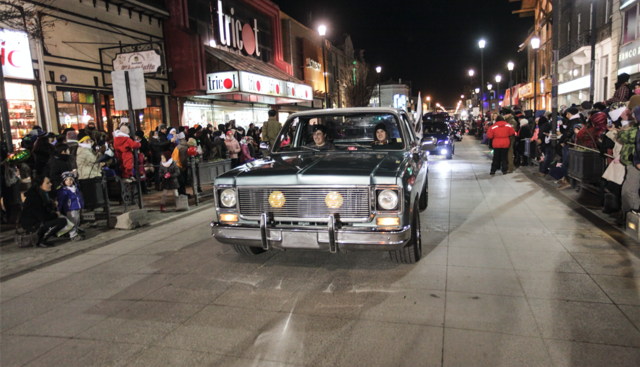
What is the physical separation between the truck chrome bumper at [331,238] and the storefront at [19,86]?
10001mm

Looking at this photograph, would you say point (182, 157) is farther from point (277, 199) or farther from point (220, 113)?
point (220, 113)

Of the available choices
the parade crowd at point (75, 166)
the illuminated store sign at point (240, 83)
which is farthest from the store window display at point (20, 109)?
the illuminated store sign at point (240, 83)

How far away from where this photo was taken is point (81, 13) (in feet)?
45.9

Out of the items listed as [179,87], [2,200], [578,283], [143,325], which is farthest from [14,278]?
[179,87]

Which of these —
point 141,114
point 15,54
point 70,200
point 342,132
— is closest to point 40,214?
point 70,200

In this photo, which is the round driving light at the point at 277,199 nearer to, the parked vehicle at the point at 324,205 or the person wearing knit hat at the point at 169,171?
the parked vehicle at the point at 324,205

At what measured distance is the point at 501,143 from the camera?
41.0ft

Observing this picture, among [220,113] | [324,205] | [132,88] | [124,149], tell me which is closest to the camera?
[324,205]

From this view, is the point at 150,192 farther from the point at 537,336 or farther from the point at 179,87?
the point at 537,336

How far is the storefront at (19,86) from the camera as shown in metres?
10.8

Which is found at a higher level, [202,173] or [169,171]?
[169,171]

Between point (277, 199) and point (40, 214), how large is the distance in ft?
14.4

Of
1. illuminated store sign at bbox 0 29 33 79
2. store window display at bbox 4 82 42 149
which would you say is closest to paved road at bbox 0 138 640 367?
illuminated store sign at bbox 0 29 33 79

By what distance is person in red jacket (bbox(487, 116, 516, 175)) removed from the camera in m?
12.5
